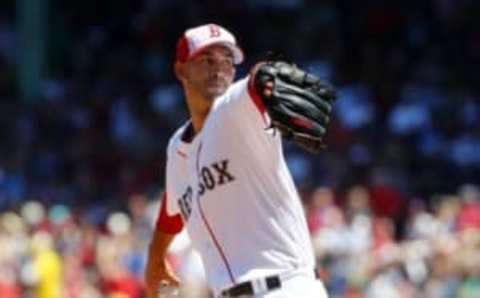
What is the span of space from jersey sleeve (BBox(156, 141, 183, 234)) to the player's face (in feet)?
1.58

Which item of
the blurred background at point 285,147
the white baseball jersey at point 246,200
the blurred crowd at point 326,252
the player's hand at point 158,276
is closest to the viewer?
the white baseball jersey at point 246,200

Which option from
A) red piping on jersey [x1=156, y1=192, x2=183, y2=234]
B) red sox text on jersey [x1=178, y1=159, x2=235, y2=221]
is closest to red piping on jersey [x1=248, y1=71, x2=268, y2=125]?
red sox text on jersey [x1=178, y1=159, x2=235, y2=221]

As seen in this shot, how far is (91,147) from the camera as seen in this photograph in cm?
1820

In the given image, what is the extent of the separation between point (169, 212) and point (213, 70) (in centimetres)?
78

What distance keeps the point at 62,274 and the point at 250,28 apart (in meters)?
6.51

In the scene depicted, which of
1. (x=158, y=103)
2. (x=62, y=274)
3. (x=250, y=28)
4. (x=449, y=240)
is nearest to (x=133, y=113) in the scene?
(x=158, y=103)

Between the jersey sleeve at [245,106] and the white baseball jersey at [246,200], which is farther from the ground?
the jersey sleeve at [245,106]

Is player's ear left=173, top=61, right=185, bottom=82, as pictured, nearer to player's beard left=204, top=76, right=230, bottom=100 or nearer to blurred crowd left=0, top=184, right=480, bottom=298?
player's beard left=204, top=76, right=230, bottom=100

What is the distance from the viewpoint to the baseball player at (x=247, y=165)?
6.36m

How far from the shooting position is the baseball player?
20.9ft

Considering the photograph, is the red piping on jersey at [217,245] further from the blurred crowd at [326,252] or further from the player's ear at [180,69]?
the blurred crowd at [326,252]

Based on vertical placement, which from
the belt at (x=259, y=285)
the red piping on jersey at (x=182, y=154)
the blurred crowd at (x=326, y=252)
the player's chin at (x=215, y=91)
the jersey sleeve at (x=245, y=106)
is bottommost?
the belt at (x=259, y=285)

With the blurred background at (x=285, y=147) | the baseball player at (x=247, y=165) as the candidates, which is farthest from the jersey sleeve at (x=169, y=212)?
the blurred background at (x=285, y=147)

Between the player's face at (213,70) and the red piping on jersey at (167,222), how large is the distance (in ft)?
2.27
